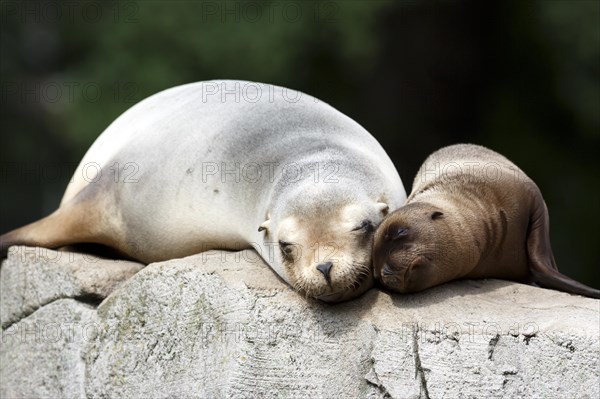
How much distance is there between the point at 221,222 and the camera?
5.90 metres

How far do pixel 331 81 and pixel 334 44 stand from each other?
857mm

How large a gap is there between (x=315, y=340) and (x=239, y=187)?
50.8 inches

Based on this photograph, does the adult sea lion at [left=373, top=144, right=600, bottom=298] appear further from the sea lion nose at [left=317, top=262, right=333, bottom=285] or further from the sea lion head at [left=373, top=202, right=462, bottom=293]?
the sea lion nose at [left=317, top=262, right=333, bottom=285]

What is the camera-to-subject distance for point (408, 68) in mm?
13047

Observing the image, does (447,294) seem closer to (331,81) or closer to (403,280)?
(403,280)

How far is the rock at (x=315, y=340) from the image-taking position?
4.54m

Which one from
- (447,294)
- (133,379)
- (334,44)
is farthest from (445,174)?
(334,44)

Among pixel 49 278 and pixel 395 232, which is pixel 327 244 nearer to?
pixel 395 232

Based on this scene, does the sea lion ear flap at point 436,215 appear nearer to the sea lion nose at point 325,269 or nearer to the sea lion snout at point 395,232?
the sea lion snout at point 395,232

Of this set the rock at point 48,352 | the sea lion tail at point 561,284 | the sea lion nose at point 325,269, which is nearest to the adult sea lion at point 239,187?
the sea lion nose at point 325,269

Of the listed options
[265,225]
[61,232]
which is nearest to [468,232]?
[265,225]

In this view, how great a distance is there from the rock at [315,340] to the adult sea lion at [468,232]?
116 mm

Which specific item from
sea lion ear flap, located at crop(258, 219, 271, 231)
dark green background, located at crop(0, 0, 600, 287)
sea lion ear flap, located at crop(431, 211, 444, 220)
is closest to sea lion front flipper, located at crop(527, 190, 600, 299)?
sea lion ear flap, located at crop(431, 211, 444, 220)

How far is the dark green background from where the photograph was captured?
12.0 metres
